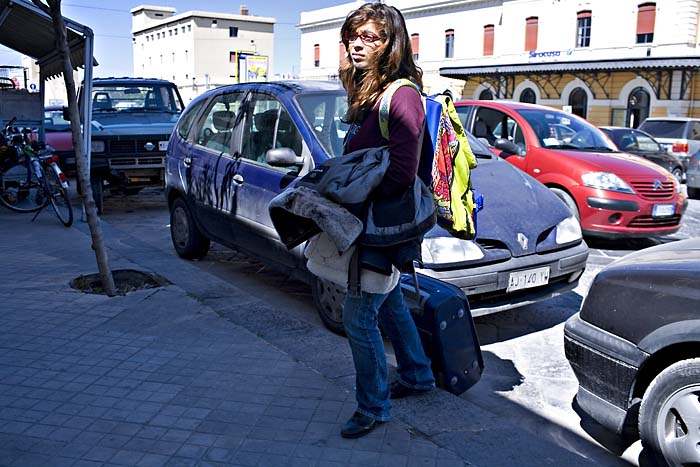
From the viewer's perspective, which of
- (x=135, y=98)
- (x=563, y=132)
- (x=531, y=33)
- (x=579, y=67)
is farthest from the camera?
(x=531, y=33)

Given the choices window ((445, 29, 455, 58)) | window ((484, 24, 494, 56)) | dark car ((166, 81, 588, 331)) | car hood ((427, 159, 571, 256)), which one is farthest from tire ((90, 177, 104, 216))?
window ((445, 29, 455, 58))

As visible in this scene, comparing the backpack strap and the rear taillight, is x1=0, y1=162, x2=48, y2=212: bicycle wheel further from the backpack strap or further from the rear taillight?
the rear taillight

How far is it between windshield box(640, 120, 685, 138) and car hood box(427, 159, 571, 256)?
1601cm

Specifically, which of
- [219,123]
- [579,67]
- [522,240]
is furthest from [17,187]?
[579,67]

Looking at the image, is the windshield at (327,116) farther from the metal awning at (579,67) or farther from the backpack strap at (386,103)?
the metal awning at (579,67)

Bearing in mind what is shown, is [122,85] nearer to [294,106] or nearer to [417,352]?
[294,106]

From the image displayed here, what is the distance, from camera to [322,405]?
381 cm

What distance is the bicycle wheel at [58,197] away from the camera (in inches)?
368

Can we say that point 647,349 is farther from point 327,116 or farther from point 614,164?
point 614,164

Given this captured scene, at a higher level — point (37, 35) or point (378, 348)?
point (37, 35)

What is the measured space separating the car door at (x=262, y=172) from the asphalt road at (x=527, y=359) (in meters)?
0.55

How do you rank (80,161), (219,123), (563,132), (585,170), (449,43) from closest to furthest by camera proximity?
(80,161), (219,123), (585,170), (563,132), (449,43)

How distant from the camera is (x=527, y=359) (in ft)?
16.1

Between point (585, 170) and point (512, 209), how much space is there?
3513 millimetres
